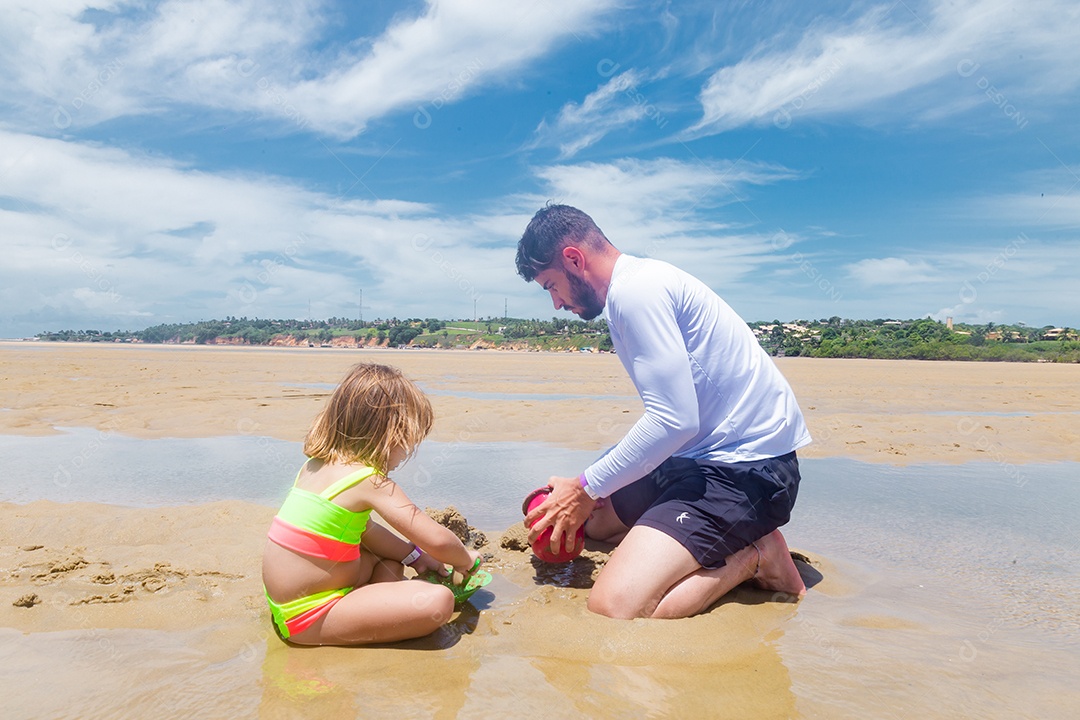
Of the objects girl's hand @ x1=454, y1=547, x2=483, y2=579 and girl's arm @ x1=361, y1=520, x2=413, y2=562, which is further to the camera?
girl's arm @ x1=361, y1=520, x2=413, y2=562

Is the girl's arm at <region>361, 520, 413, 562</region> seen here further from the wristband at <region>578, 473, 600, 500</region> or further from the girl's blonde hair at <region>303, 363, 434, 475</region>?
the wristband at <region>578, 473, 600, 500</region>

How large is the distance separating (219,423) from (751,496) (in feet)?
26.6

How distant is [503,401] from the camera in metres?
12.3

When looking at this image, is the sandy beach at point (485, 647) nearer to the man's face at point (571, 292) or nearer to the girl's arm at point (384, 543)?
the girl's arm at point (384, 543)

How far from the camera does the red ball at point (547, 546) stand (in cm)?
336

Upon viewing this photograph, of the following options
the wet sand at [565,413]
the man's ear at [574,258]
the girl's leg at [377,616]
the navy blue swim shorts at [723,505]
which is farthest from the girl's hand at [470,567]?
the wet sand at [565,413]

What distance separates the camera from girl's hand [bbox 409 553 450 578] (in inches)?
119

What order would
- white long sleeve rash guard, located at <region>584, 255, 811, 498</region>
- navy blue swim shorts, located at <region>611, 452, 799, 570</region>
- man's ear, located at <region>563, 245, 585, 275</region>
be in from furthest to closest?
1. man's ear, located at <region>563, 245, 585, 275</region>
2. navy blue swim shorts, located at <region>611, 452, 799, 570</region>
3. white long sleeve rash guard, located at <region>584, 255, 811, 498</region>

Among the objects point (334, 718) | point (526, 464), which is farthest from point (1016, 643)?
point (526, 464)

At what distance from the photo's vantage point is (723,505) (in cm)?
303

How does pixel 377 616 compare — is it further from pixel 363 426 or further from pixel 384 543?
pixel 363 426

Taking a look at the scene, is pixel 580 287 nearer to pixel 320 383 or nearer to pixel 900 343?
pixel 320 383

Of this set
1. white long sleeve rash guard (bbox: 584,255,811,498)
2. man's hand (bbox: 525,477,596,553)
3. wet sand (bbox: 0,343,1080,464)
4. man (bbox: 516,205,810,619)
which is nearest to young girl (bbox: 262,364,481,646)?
man's hand (bbox: 525,477,596,553)

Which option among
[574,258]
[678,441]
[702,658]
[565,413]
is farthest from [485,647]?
[565,413]
